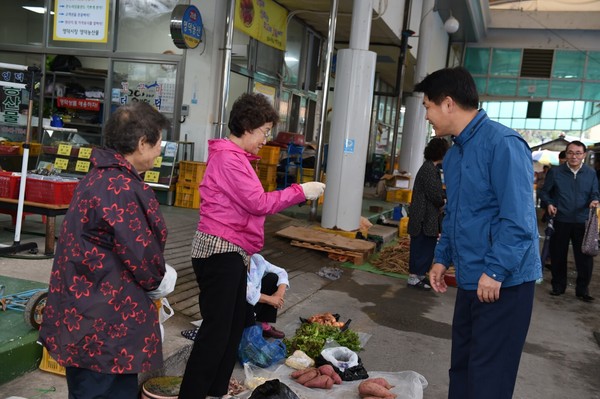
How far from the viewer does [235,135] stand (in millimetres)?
3193

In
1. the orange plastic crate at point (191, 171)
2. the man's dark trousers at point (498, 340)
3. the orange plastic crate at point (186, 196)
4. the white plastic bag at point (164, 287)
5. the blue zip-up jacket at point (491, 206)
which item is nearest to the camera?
the white plastic bag at point (164, 287)

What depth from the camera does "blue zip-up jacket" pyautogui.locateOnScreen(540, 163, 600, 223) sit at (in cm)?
729

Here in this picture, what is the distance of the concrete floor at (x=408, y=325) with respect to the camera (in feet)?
14.3

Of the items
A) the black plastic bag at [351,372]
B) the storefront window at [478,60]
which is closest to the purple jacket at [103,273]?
the black plastic bag at [351,372]

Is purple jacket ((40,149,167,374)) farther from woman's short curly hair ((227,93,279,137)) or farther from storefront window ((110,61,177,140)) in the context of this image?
storefront window ((110,61,177,140))

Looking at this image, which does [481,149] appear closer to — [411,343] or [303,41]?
[411,343]

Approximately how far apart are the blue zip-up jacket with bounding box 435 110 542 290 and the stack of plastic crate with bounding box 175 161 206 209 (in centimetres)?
745

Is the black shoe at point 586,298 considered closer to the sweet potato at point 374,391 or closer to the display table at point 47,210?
the sweet potato at point 374,391

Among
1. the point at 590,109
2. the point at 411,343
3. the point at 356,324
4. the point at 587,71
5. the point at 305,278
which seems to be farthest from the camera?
the point at 590,109

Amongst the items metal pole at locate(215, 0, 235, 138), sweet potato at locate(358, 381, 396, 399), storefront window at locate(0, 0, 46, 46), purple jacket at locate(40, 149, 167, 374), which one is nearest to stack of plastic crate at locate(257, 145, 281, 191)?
metal pole at locate(215, 0, 235, 138)

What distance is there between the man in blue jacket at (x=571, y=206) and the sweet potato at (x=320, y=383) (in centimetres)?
492

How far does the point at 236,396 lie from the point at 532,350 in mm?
3202

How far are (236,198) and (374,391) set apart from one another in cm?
170

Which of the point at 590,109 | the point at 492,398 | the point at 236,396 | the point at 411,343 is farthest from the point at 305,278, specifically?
the point at 590,109
